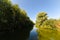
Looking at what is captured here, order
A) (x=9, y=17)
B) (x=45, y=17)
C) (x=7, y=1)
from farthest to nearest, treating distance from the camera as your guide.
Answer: (x=45, y=17)
(x=7, y=1)
(x=9, y=17)

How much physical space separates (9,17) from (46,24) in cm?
5303

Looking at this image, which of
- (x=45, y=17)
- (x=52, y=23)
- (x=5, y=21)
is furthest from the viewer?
(x=45, y=17)

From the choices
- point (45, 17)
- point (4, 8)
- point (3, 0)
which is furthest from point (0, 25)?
point (45, 17)

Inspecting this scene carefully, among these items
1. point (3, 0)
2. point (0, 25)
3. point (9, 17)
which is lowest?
point (0, 25)

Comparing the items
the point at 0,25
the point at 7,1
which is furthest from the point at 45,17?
the point at 0,25

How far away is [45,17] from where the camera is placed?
11712cm

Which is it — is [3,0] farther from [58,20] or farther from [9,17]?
[58,20]

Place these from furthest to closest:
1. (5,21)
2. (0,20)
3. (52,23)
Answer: (52,23) < (5,21) < (0,20)

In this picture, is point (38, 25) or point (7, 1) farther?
point (38, 25)

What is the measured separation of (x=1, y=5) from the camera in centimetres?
4938

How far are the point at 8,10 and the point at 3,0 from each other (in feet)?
14.0

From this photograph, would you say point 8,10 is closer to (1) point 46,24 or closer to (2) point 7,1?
(2) point 7,1

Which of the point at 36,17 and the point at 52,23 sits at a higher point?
the point at 36,17

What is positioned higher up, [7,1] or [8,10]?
[7,1]
